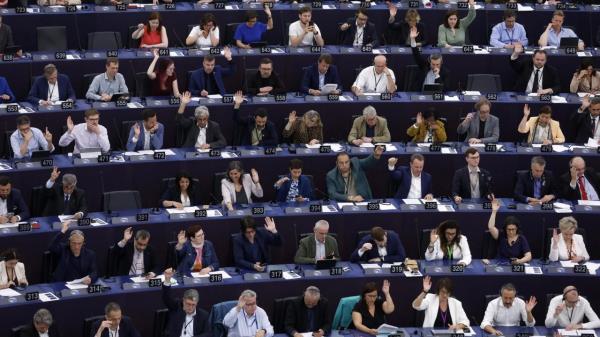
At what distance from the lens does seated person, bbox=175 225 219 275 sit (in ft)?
59.0

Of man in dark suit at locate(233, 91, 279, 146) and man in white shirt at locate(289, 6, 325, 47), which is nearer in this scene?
man in dark suit at locate(233, 91, 279, 146)

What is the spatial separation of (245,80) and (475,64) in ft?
10.8

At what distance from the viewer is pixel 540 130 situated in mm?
20766

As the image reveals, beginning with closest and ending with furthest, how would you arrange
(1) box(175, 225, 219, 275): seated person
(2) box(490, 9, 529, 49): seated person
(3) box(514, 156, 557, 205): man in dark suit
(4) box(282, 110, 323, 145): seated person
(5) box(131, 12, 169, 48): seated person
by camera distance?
(1) box(175, 225, 219, 275): seated person
(3) box(514, 156, 557, 205): man in dark suit
(4) box(282, 110, 323, 145): seated person
(5) box(131, 12, 169, 48): seated person
(2) box(490, 9, 529, 49): seated person

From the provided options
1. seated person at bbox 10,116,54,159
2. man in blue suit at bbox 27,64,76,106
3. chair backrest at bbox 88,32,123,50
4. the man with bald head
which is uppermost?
chair backrest at bbox 88,32,123,50

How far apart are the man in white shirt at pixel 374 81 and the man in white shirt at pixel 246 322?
506 cm

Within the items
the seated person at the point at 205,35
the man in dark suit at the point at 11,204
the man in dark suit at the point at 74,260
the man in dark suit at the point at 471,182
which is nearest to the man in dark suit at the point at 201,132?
the seated person at the point at 205,35

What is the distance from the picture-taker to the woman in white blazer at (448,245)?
60.1 feet

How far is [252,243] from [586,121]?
542cm

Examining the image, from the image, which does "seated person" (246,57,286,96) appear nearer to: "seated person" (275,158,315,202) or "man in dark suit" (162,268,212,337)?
"seated person" (275,158,315,202)

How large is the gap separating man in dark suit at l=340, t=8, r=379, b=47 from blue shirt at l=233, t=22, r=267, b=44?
118cm

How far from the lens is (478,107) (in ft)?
67.2

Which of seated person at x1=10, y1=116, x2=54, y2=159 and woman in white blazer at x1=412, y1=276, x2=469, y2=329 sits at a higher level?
seated person at x1=10, y1=116, x2=54, y2=159

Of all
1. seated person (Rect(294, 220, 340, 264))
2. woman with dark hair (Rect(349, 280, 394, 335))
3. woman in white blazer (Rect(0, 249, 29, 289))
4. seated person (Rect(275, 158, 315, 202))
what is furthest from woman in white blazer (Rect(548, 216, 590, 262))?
woman in white blazer (Rect(0, 249, 29, 289))
